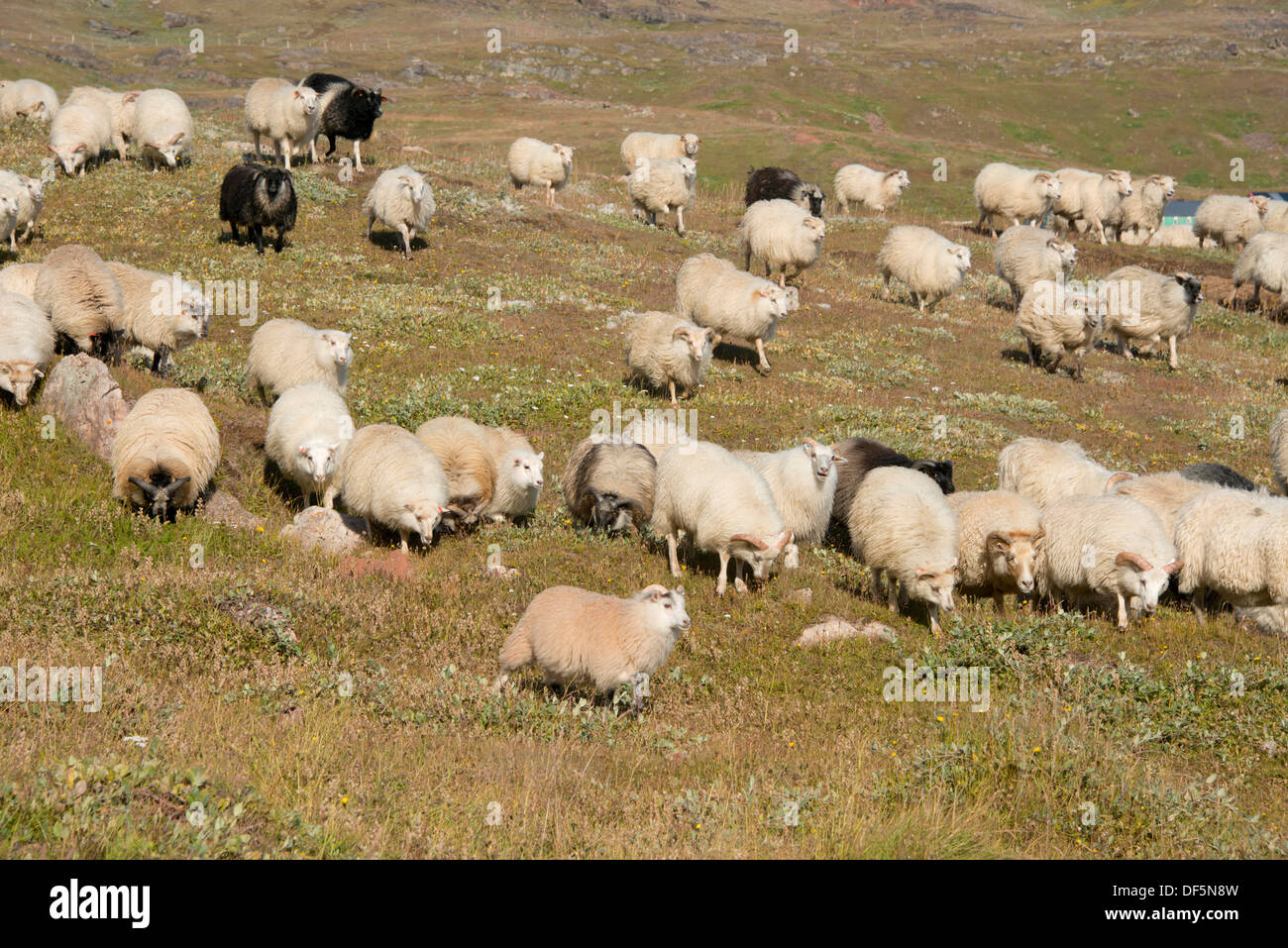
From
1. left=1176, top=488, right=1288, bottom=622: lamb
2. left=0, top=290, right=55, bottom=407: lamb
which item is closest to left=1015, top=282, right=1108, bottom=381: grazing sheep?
left=1176, top=488, right=1288, bottom=622: lamb

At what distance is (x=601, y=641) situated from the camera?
26.8ft

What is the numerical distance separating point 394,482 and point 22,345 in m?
5.63

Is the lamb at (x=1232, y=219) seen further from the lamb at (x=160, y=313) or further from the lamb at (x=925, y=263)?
the lamb at (x=160, y=313)

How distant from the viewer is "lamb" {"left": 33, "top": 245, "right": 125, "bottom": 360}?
14.3 meters

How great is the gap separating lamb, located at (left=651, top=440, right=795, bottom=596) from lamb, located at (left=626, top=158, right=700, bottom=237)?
70.7ft

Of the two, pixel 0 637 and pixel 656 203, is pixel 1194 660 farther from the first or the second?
pixel 656 203

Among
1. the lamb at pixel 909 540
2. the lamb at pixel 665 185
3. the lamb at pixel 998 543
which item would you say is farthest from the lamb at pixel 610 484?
the lamb at pixel 665 185

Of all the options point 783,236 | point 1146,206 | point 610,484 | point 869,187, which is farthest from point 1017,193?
point 610,484

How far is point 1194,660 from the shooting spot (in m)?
9.66

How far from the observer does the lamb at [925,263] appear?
2741cm

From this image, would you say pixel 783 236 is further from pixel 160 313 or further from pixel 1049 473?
pixel 160 313

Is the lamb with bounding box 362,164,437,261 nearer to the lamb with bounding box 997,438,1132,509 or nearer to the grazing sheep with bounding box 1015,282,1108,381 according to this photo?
the grazing sheep with bounding box 1015,282,1108,381

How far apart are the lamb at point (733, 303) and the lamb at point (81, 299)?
428 inches
